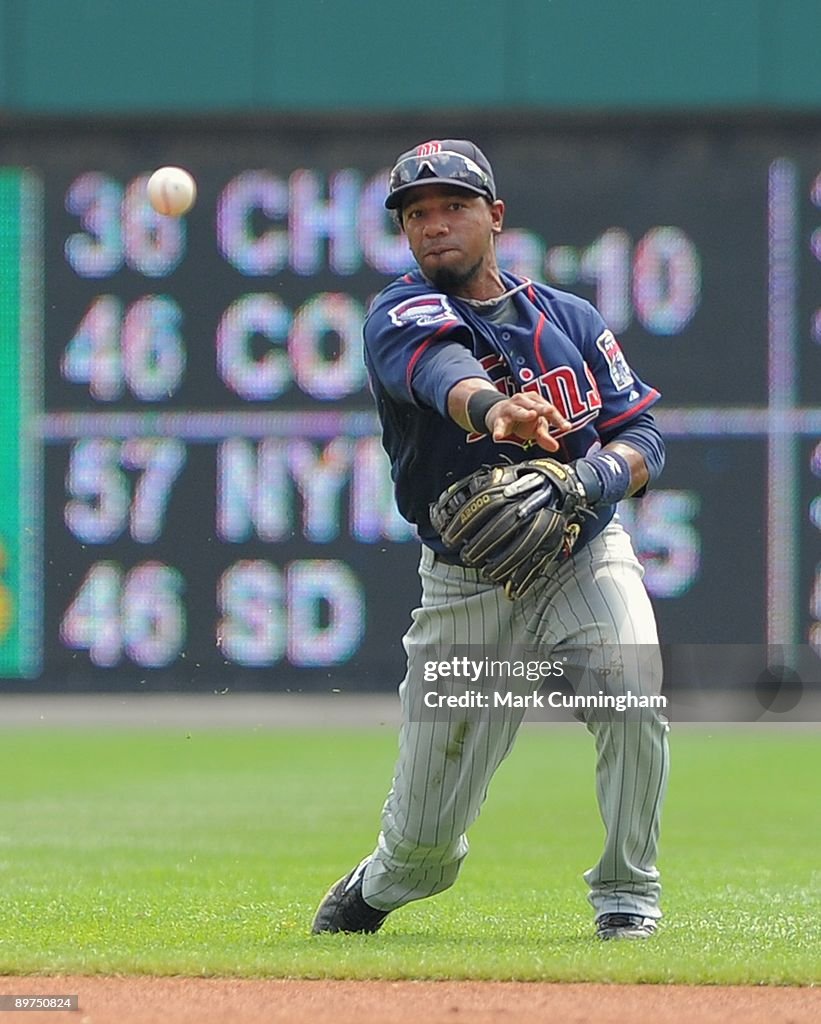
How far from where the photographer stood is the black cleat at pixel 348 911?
418 centimetres

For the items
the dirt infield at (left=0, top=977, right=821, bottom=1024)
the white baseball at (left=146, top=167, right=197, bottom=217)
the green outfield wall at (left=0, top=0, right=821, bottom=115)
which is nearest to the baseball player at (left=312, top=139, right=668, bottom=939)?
the dirt infield at (left=0, top=977, right=821, bottom=1024)

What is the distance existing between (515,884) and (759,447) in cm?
544

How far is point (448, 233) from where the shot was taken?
4.03 meters

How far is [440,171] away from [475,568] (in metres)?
0.80

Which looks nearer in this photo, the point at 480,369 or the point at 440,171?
the point at 480,369

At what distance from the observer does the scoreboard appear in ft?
33.4

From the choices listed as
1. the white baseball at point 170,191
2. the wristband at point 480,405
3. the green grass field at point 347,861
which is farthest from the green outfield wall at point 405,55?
the wristband at point 480,405

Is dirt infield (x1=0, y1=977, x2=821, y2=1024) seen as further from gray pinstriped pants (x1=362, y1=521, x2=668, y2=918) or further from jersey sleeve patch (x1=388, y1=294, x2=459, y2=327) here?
jersey sleeve patch (x1=388, y1=294, x2=459, y2=327)

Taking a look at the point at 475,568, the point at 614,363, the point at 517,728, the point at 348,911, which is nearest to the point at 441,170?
the point at 614,363

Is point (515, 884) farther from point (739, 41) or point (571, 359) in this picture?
point (739, 41)

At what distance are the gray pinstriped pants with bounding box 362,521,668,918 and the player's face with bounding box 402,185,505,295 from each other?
602 millimetres

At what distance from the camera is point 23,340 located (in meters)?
10.5

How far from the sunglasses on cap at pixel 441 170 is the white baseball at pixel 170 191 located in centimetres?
542

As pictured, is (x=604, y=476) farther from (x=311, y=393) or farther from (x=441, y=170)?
(x=311, y=393)
